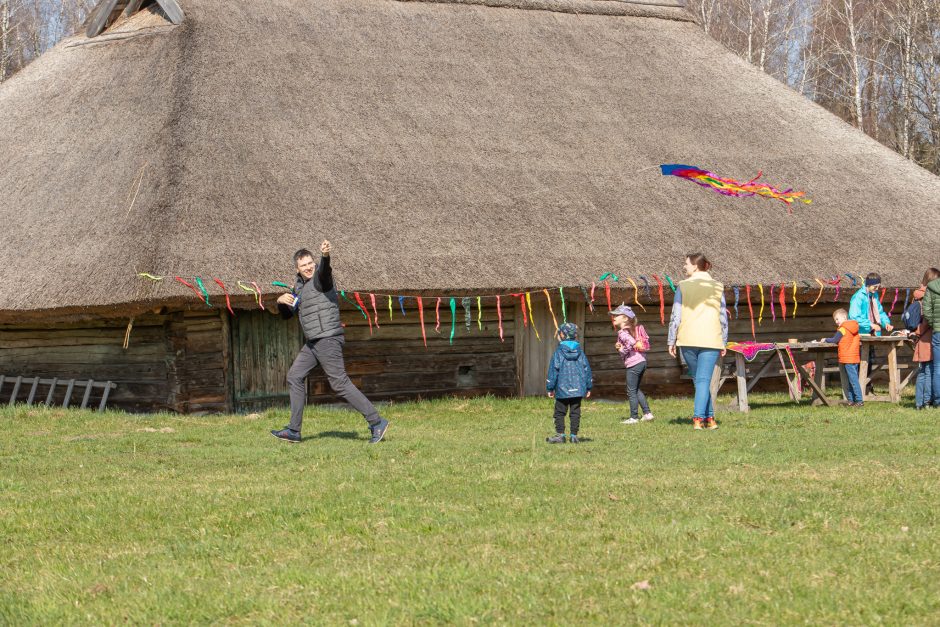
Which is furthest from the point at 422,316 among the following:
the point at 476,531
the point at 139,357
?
the point at 476,531

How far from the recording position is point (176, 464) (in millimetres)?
9266

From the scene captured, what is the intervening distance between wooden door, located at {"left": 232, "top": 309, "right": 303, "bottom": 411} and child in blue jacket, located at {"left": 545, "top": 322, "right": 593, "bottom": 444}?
519 cm

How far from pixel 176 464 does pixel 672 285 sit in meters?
7.80

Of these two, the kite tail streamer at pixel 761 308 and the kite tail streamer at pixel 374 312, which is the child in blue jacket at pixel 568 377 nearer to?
the kite tail streamer at pixel 374 312

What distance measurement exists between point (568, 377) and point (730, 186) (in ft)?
26.5

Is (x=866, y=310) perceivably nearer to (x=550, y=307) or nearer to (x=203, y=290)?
(x=550, y=307)

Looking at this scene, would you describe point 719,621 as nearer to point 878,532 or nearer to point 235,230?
point 878,532

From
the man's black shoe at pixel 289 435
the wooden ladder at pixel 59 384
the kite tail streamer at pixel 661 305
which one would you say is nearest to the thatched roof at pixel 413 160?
the kite tail streamer at pixel 661 305

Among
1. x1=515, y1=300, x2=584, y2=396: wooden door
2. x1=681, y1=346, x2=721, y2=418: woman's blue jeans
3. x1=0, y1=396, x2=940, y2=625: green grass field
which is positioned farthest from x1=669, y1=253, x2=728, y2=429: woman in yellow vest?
x1=515, y1=300, x2=584, y2=396: wooden door

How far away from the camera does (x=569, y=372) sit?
1030cm

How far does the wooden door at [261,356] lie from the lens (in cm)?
1423

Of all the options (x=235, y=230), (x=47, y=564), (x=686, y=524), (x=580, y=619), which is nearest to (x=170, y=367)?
(x=235, y=230)

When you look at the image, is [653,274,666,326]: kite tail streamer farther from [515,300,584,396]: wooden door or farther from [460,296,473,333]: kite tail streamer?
[460,296,473,333]: kite tail streamer

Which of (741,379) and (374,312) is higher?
(374,312)
